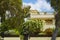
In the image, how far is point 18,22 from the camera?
74.1ft

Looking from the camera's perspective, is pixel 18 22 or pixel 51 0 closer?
pixel 51 0

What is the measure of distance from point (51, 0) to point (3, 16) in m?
4.44

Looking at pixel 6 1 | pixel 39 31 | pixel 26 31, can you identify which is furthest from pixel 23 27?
pixel 39 31

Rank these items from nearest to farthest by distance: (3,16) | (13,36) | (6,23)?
1. (3,16)
2. (6,23)
3. (13,36)

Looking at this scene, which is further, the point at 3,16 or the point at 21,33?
the point at 21,33

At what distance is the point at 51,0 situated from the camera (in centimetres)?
2111

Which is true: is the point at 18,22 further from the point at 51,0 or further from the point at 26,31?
the point at 51,0

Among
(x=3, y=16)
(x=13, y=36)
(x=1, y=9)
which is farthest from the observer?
(x=13, y=36)

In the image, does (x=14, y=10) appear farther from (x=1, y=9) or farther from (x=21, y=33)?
(x=21, y=33)

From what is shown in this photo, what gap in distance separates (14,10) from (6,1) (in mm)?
1578

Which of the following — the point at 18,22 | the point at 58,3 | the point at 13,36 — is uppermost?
the point at 58,3

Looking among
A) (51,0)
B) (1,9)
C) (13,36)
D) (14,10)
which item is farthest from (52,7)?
(13,36)

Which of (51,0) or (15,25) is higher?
(51,0)

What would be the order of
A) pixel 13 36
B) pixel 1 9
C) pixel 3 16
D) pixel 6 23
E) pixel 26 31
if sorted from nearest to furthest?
pixel 1 9 → pixel 3 16 → pixel 6 23 → pixel 26 31 → pixel 13 36
